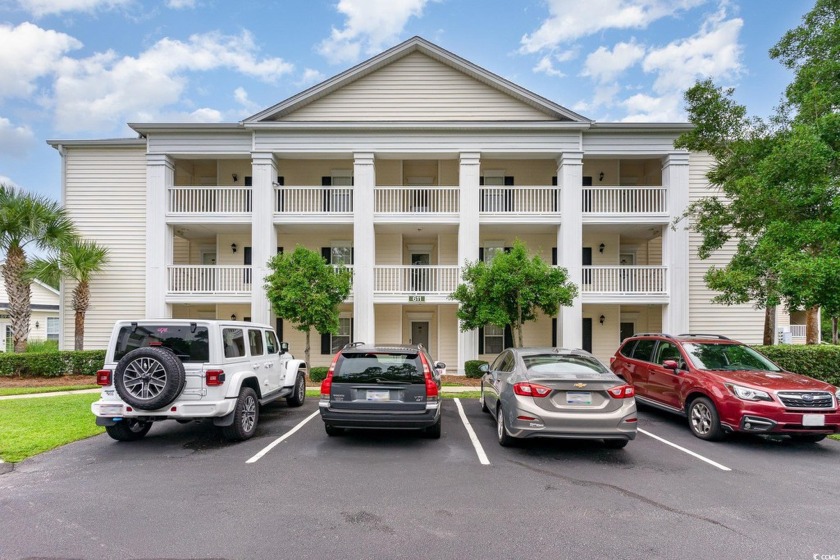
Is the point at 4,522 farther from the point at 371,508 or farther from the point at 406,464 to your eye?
the point at 406,464

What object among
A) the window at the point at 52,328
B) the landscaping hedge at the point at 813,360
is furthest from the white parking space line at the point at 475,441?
the window at the point at 52,328

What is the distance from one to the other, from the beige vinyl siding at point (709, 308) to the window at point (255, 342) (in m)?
15.4

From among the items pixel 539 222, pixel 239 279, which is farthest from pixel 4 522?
pixel 539 222

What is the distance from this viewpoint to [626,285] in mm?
14586

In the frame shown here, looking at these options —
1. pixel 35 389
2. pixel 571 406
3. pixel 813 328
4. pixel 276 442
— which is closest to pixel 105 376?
pixel 276 442

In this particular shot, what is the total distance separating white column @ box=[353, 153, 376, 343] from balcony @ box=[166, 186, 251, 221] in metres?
4.16

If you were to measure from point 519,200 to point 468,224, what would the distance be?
2432mm

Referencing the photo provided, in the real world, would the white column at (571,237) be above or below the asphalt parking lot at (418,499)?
above

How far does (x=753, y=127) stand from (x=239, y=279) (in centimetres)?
1688

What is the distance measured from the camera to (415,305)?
16062mm

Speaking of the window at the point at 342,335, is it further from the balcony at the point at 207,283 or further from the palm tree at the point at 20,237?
the palm tree at the point at 20,237

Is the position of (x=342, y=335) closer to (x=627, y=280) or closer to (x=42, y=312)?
(x=627, y=280)

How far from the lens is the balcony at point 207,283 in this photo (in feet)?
47.8

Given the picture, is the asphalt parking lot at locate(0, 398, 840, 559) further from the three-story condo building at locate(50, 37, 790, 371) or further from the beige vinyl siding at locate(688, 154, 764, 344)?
the beige vinyl siding at locate(688, 154, 764, 344)
